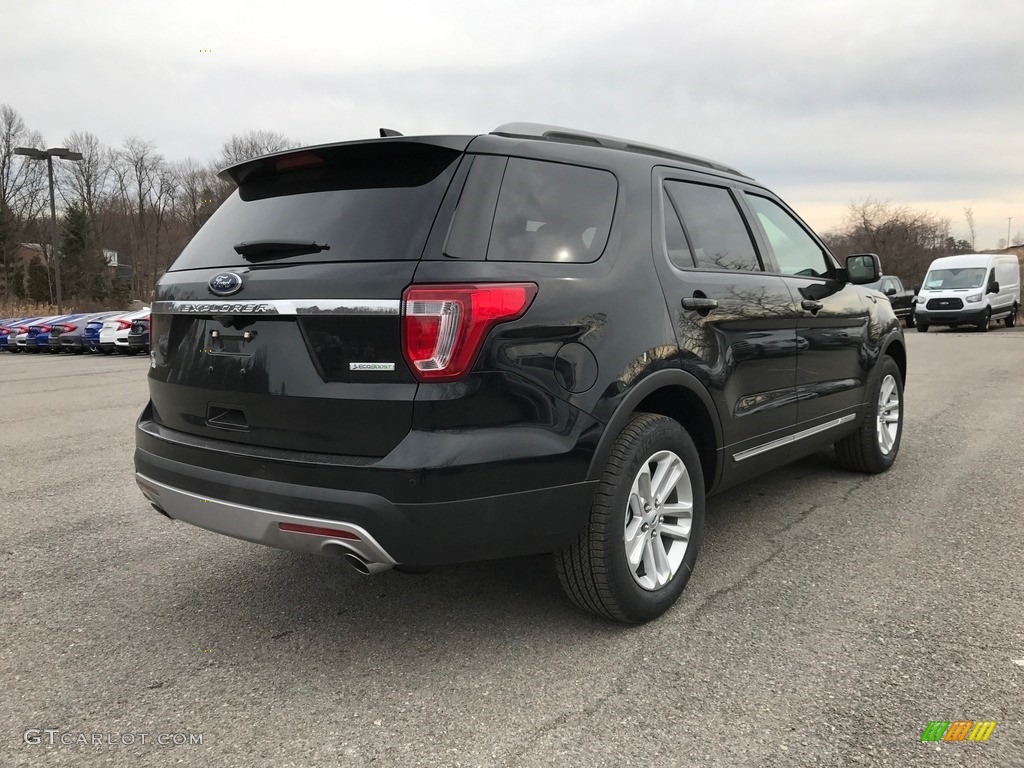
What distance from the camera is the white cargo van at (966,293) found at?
923 inches

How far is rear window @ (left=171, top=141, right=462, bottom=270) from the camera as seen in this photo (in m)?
2.62

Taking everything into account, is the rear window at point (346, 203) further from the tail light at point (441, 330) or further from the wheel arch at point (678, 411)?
the wheel arch at point (678, 411)

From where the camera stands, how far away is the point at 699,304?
3.28 metres

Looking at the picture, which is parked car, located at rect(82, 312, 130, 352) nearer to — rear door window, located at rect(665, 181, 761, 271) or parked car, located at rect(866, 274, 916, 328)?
rear door window, located at rect(665, 181, 761, 271)

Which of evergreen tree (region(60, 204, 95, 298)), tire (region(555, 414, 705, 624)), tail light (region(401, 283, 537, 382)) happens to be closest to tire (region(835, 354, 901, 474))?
tire (region(555, 414, 705, 624))

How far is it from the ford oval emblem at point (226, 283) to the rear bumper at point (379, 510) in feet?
1.91

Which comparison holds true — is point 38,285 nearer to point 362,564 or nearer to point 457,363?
point 362,564

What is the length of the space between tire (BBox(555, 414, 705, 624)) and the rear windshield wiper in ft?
4.26

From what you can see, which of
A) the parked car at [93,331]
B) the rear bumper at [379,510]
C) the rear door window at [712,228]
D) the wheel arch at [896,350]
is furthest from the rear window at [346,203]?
the parked car at [93,331]

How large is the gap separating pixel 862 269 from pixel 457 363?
3.28 m

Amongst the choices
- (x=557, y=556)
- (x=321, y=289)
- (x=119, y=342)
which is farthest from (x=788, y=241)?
(x=119, y=342)

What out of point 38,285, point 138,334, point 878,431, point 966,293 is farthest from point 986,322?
point 38,285

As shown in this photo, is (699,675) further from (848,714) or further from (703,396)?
(703,396)

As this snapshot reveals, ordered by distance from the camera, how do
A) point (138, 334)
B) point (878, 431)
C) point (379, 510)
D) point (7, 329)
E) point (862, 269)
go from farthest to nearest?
point (7, 329) < point (138, 334) < point (878, 431) < point (862, 269) < point (379, 510)
